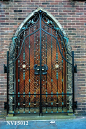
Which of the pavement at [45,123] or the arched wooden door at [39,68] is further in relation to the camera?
the arched wooden door at [39,68]

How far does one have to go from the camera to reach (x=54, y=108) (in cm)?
373

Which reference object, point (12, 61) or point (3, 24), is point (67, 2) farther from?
point (12, 61)

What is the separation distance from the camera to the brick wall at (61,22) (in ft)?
11.9

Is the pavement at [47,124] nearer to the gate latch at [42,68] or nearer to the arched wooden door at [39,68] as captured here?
the arched wooden door at [39,68]

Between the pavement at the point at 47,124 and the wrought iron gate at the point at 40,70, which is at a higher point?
the wrought iron gate at the point at 40,70

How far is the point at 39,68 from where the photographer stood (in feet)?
11.7

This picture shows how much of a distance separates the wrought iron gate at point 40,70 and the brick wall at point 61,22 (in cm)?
22

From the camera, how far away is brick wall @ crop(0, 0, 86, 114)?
143 inches

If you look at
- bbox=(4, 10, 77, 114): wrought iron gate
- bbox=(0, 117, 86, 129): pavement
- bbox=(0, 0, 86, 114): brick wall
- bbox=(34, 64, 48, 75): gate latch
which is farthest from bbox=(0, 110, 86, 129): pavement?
bbox=(34, 64, 48, 75): gate latch

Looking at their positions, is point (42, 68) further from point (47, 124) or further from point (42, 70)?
point (47, 124)

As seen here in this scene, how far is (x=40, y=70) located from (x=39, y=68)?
0.11m

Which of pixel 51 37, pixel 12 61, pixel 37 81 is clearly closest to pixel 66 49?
pixel 51 37

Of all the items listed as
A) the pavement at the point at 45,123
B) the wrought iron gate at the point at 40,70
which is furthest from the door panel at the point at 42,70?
the pavement at the point at 45,123

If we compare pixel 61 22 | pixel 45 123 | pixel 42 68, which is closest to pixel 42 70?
pixel 42 68
